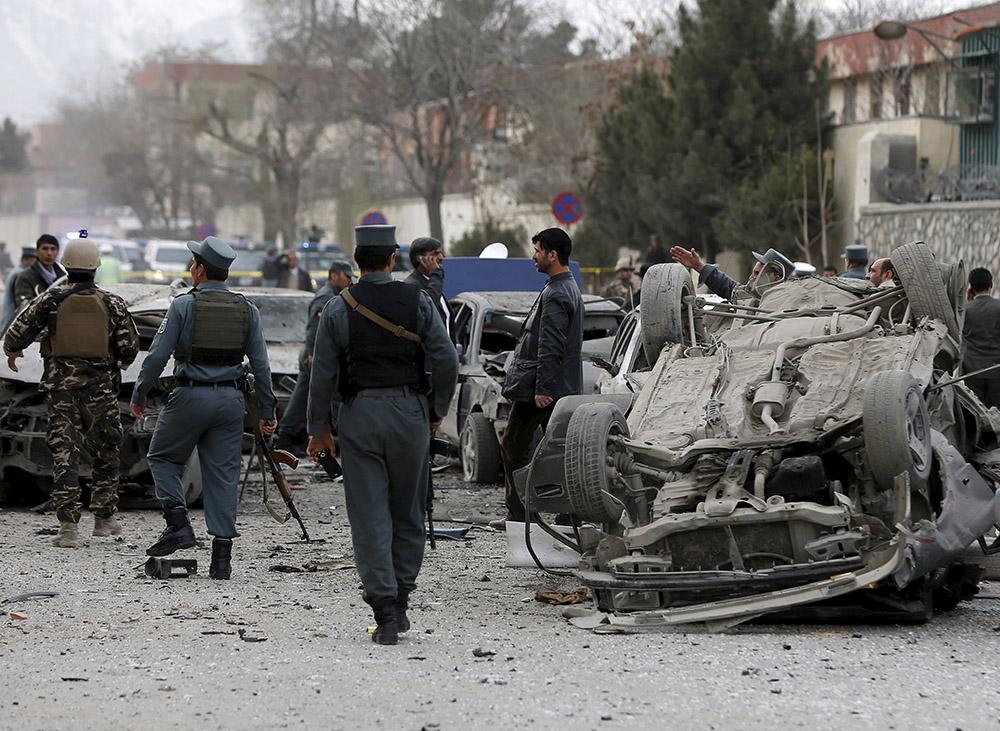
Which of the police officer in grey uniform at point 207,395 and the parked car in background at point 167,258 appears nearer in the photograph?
the police officer in grey uniform at point 207,395

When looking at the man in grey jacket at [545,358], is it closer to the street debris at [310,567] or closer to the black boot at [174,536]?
the street debris at [310,567]

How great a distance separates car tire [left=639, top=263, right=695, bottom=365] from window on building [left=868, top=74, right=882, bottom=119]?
98.8 feet

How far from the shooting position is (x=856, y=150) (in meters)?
32.4

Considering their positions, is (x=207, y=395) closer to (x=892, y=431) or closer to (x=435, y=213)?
(x=892, y=431)

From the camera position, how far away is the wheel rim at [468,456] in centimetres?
1475

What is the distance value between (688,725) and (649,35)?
3840cm

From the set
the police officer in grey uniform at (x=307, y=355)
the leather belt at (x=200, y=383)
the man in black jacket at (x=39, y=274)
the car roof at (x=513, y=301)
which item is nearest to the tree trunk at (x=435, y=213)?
the man in black jacket at (x=39, y=274)

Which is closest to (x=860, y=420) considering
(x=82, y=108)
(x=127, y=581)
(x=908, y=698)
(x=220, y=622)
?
(x=908, y=698)

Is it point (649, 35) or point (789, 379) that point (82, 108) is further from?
point (789, 379)

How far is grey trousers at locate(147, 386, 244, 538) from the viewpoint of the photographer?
9406 mm

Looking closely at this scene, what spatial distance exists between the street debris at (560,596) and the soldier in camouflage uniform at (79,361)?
3.53m

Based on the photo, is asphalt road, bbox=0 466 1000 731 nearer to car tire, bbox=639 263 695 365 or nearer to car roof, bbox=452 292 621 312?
car tire, bbox=639 263 695 365

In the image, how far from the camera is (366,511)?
742cm

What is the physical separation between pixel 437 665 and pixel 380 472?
987 millimetres
